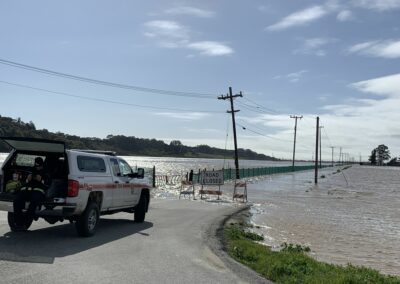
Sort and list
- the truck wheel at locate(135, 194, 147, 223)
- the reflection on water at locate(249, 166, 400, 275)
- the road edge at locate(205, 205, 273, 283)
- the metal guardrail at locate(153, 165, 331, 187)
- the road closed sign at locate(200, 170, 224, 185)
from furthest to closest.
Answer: the metal guardrail at locate(153, 165, 331, 187)
the road closed sign at locate(200, 170, 224, 185)
the truck wheel at locate(135, 194, 147, 223)
the reflection on water at locate(249, 166, 400, 275)
the road edge at locate(205, 205, 273, 283)

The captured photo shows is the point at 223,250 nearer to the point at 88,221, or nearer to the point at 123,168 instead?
the point at 88,221

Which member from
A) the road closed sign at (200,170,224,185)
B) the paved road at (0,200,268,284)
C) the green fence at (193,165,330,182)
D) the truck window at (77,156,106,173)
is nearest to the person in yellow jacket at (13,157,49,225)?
the paved road at (0,200,268,284)

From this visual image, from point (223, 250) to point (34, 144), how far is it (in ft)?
16.0

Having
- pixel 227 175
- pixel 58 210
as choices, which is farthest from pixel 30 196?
pixel 227 175

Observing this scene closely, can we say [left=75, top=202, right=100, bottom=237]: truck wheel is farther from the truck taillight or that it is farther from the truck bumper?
the truck taillight

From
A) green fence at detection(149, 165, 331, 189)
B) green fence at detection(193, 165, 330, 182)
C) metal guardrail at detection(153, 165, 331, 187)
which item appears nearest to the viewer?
green fence at detection(149, 165, 331, 189)

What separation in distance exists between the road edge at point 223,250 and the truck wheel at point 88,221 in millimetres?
2716

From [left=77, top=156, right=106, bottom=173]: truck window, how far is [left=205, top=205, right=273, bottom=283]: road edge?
10.4 feet

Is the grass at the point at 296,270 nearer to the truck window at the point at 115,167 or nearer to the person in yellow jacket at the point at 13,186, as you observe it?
the truck window at the point at 115,167

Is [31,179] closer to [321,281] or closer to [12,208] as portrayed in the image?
[12,208]

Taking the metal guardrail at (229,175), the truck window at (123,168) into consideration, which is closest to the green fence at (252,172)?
the metal guardrail at (229,175)

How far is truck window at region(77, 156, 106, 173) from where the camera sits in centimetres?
1198

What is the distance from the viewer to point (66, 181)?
11617mm

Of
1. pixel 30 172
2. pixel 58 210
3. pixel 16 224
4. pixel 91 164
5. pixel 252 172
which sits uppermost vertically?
pixel 91 164
